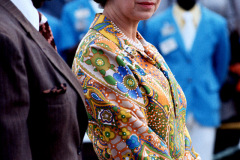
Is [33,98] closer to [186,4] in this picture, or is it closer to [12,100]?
[12,100]

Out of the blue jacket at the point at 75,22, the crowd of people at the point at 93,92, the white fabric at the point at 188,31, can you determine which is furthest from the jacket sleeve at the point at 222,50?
the crowd of people at the point at 93,92

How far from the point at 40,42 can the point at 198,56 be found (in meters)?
3.54

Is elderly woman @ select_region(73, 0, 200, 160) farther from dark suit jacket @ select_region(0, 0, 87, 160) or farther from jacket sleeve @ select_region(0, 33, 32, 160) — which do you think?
jacket sleeve @ select_region(0, 33, 32, 160)

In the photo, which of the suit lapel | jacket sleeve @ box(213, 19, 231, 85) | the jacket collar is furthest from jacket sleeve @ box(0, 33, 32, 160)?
jacket sleeve @ box(213, 19, 231, 85)

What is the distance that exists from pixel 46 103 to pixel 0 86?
191 millimetres

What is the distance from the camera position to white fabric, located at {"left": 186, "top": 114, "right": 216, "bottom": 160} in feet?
16.4

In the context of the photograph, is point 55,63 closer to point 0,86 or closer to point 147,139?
point 0,86

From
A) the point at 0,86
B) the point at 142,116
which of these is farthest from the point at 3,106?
the point at 142,116

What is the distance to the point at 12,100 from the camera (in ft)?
4.54

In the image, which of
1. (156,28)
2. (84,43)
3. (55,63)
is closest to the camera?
(55,63)

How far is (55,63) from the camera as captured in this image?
1.59 m

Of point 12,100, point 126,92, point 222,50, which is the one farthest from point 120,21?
point 222,50

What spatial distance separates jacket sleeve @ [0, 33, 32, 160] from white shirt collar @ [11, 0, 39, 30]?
0.23m

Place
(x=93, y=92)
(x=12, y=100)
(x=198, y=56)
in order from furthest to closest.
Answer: (x=198, y=56) < (x=93, y=92) < (x=12, y=100)
